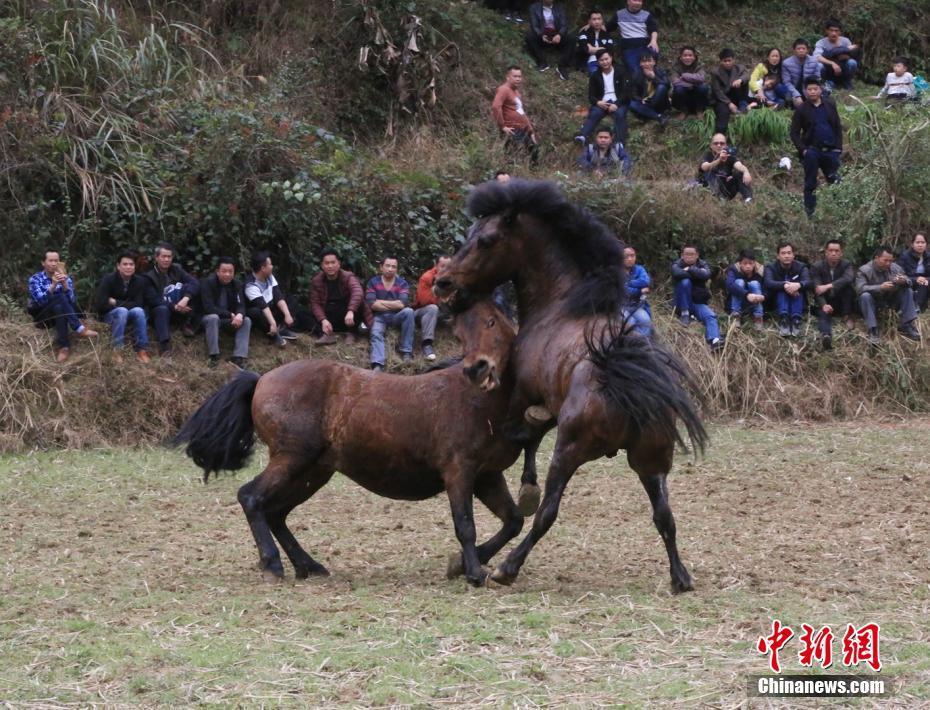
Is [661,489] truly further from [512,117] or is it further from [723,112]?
[723,112]

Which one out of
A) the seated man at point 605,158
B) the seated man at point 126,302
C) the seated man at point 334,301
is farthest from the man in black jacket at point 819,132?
the seated man at point 126,302

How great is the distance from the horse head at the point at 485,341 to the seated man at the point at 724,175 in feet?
35.3

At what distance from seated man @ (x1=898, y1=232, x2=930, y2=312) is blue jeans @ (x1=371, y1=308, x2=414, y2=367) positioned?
19.4 ft

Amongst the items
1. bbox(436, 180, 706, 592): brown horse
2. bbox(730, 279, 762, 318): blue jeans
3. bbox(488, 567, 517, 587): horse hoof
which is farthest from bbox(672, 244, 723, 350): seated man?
bbox(488, 567, 517, 587): horse hoof

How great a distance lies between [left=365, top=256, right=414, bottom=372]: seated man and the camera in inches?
559

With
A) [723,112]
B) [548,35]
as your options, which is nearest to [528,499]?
[723,112]

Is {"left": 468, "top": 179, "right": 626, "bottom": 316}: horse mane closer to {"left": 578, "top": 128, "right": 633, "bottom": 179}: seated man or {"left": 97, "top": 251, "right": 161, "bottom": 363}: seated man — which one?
{"left": 97, "top": 251, "right": 161, "bottom": 363}: seated man

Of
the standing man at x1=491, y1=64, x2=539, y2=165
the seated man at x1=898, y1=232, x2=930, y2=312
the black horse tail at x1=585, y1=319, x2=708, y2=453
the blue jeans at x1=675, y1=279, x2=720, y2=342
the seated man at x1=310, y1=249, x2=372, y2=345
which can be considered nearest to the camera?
the black horse tail at x1=585, y1=319, x2=708, y2=453

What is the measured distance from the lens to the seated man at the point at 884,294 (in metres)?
15.4

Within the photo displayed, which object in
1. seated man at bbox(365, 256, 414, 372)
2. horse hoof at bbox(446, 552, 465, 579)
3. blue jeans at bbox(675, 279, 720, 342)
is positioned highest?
horse hoof at bbox(446, 552, 465, 579)

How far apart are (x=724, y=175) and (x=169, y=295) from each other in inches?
312

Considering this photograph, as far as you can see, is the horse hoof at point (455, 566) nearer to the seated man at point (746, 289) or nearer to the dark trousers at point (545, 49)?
the seated man at point (746, 289)

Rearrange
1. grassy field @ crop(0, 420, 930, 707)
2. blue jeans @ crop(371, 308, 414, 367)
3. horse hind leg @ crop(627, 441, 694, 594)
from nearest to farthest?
grassy field @ crop(0, 420, 930, 707), horse hind leg @ crop(627, 441, 694, 594), blue jeans @ crop(371, 308, 414, 367)

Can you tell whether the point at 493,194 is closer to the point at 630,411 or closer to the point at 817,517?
the point at 630,411
